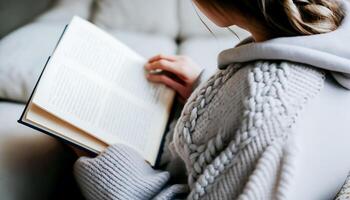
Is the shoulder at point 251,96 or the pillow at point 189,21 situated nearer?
the shoulder at point 251,96

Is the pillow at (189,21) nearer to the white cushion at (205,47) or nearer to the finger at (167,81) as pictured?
the white cushion at (205,47)

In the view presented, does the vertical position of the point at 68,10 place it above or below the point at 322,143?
above

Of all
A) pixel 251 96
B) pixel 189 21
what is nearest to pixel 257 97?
pixel 251 96

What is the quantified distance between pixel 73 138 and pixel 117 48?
10.3 inches

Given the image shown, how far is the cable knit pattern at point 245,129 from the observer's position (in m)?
0.52

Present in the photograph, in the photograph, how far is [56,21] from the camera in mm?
1248

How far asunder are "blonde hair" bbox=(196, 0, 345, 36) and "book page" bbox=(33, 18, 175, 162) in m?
0.28

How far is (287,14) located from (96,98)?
38 centimetres

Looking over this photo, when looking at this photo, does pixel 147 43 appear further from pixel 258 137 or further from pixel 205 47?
pixel 258 137

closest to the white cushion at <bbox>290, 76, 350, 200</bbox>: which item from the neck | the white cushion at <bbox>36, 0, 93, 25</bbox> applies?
the neck

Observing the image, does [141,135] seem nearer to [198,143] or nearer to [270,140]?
[198,143]

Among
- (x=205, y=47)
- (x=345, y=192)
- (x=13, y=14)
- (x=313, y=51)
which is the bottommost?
(x=345, y=192)

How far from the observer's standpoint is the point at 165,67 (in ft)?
2.96

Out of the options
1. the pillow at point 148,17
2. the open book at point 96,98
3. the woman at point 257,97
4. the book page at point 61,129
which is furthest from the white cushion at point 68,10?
the woman at point 257,97
